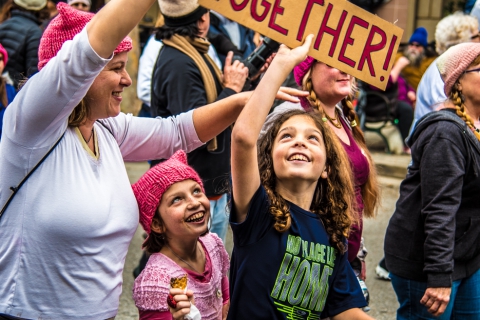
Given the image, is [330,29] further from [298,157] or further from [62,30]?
[62,30]

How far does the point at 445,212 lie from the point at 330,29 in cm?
123

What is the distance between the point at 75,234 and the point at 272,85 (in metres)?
0.80

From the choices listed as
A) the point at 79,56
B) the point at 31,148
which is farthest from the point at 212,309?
the point at 79,56

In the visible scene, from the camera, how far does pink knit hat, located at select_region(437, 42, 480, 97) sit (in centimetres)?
347

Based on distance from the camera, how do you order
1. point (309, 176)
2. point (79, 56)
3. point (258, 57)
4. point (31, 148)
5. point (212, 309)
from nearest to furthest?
point (79, 56) → point (31, 148) → point (309, 176) → point (212, 309) → point (258, 57)

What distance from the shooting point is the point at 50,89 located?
6.88ft

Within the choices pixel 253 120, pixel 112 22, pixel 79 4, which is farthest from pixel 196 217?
pixel 79 4

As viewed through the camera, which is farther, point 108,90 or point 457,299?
point 457,299

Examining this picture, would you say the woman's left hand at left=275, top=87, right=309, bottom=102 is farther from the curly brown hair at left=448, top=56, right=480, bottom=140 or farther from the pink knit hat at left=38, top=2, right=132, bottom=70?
the curly brown hair at left=448, top=56, right=480, bottom=140

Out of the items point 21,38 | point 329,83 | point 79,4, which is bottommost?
point 329,83

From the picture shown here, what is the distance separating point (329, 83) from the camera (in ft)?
11.1

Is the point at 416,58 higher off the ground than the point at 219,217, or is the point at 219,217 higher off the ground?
the point at 416,58

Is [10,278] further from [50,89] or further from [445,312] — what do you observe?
[445,312]

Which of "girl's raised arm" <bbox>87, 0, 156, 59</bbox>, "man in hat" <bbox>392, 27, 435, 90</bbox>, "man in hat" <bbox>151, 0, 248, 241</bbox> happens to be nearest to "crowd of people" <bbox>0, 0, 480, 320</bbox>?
"girl's raised arm" <bbox>87, 0, 156, 59</bbox>
